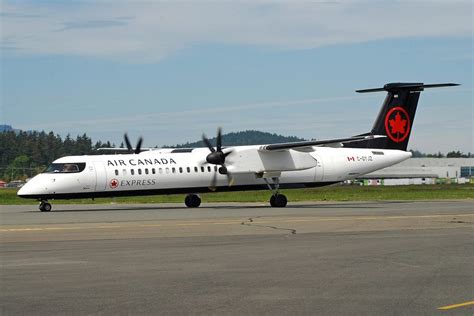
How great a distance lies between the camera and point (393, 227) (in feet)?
81.8

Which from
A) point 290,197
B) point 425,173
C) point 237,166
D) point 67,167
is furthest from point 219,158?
point 425,173

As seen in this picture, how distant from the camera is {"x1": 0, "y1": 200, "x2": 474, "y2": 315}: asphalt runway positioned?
11039mm

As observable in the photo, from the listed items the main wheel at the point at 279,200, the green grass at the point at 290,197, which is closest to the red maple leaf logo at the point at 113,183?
the main wheel at the point at 279,200

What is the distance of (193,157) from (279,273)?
28.3 metres

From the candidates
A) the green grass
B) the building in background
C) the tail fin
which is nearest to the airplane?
the tail fin

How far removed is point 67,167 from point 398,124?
19.2 metres

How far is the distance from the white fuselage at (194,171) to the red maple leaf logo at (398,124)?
1.24 meters

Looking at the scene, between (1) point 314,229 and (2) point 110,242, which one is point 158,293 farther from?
(1) point 314,229

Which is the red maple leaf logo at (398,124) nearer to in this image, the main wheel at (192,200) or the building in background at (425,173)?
the main wheel at (192,200)

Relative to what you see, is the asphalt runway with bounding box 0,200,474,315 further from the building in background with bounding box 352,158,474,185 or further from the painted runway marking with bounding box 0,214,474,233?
the building in background with bounding box 352,158,474,185

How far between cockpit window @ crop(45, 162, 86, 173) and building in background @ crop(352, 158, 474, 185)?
350 feet

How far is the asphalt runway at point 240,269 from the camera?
435 inches

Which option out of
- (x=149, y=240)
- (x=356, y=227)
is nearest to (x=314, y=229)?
(x=356, y=227)

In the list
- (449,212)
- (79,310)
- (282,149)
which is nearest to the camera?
(79,310)
